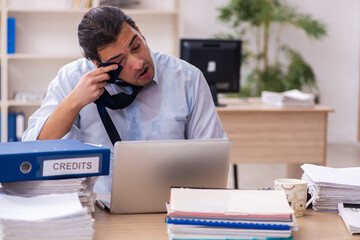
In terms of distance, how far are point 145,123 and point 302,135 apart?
6.30 ft

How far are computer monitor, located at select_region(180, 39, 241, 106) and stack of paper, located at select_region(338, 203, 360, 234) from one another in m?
2.23

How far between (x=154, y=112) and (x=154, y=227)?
0.67 metres

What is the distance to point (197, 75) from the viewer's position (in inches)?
79.2

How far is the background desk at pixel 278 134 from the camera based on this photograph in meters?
3.59

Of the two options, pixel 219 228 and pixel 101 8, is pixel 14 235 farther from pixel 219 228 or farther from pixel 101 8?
pixel 101 8

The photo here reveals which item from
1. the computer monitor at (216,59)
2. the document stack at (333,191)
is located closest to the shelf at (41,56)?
the computer monitor at (216,59)

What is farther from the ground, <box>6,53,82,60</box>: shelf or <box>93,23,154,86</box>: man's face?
<box>6,53,82,60</box>: shelf

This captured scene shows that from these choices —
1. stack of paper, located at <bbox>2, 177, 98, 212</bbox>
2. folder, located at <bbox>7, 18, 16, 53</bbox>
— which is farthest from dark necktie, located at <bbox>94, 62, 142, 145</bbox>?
folder, located at <bbox>7, 18, 16, 53</bbox>

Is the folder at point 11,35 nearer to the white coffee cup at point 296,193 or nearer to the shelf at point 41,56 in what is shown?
the shelf at point 41,56

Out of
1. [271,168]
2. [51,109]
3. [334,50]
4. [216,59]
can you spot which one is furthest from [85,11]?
[334,50]

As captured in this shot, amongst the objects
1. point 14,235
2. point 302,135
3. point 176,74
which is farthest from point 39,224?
point 302,135

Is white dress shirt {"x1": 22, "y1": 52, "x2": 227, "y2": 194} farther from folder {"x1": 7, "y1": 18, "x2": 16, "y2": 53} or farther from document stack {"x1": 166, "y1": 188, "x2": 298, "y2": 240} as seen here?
folder {"x1": 7, "y1": 18, "x2": 16, "y2": 53}

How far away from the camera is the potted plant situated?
545cm

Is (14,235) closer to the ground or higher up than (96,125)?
closer to the ground
